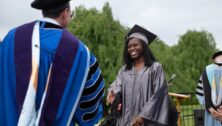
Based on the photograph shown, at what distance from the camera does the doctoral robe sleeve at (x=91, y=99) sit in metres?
3.63

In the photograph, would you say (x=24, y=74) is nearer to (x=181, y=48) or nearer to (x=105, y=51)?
(x=105, y=51)

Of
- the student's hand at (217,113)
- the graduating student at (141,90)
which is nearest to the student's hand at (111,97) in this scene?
the graduating student at (141,90)

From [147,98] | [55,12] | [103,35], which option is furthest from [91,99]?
[103,35]

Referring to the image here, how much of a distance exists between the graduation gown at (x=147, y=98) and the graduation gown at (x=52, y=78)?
90.4 inches

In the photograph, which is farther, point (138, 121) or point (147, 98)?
point (147, 98)

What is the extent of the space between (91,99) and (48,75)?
36 centimetres

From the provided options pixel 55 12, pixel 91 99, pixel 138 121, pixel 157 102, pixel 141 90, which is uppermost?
pixel 55 12

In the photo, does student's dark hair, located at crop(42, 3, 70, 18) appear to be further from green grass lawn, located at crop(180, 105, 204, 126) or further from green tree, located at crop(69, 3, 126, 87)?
green tree, located at crop(69, 3, 126, 87)

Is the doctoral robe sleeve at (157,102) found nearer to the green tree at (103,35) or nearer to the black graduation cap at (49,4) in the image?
the black graduation cap at (49,4)

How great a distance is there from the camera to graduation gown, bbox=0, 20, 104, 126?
3.47 meters

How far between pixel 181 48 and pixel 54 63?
36.0 metres

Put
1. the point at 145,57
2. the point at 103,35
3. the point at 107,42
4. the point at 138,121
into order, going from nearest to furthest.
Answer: the point at 138,121, the point at 145,57, the point at 103,35, the point at 107,42

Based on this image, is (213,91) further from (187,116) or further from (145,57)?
(187,116)

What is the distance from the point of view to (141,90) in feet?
19.5
